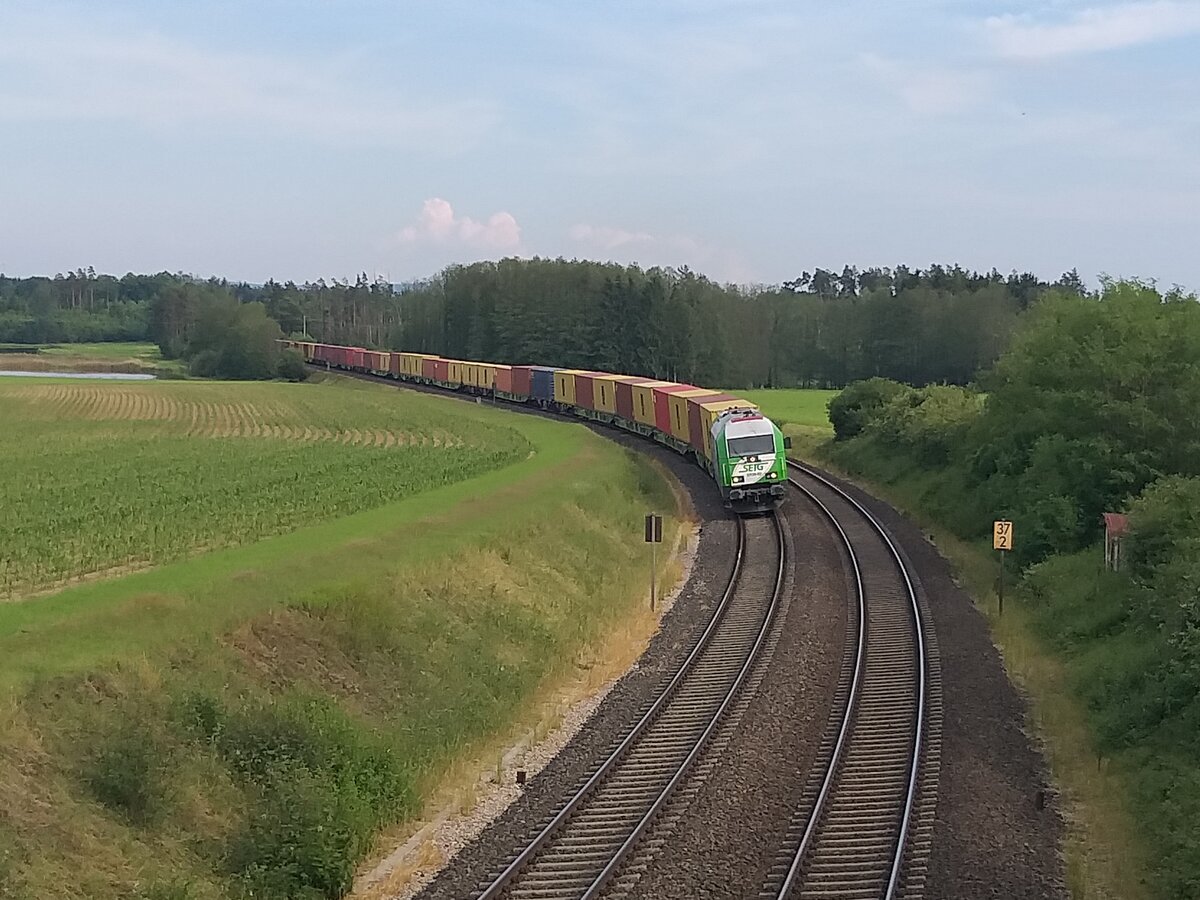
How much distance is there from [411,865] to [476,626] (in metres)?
8.70

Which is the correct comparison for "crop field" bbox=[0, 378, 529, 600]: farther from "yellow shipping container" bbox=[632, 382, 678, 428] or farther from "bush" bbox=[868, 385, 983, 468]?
"bush" bbox=[868, 385, 983, 468]

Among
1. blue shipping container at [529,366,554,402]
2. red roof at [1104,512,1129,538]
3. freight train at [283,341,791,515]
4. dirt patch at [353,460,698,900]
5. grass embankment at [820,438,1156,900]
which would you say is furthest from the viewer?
blue shipping container at [529,366,554,402]

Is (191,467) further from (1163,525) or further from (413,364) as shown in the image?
(413,364)

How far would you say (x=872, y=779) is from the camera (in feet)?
53.4

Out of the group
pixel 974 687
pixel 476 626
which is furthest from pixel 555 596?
pixel 974 687

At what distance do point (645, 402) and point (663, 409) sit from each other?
3.35 meters

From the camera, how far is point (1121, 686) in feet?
62.0

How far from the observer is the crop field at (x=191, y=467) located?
24672mm

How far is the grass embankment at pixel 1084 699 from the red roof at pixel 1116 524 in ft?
3.21

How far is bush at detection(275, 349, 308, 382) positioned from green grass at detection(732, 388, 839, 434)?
Answer: 41.7m

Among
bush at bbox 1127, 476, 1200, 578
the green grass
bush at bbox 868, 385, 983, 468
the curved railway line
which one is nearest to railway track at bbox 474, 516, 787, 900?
the curved railway line

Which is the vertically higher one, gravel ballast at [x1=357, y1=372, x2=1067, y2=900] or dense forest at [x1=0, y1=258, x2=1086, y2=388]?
dense forest at [x1=0, y1=258, x2=1086, y2=388]

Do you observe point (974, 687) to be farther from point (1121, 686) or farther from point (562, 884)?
point (562, 884)

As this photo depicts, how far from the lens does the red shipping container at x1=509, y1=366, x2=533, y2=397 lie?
7794cm
